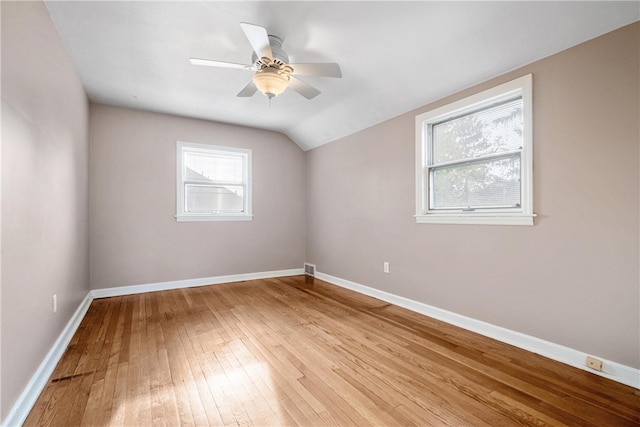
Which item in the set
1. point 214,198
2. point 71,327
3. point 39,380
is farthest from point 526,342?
point 214,198

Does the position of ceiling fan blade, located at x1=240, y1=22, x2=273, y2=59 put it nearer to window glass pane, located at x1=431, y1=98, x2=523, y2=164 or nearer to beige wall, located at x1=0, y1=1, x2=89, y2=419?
beige wall, located at x1=0, y1=1, x2=89, y2=419

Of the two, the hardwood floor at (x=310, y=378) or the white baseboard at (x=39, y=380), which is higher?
the white baseboard at (x=39, y=380)

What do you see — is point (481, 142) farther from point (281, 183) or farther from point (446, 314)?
point (281, 183)

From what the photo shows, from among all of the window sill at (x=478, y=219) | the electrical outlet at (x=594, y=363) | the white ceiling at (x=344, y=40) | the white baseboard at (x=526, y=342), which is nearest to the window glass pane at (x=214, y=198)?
the white ceiling at (x=344, y=40)

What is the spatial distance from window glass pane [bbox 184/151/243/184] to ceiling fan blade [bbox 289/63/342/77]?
8.99 ft

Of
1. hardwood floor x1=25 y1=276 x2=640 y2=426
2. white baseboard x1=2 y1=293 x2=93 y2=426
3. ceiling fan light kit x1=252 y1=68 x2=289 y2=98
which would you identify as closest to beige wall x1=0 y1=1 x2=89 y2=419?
white baseboard x1=2 y1=293 x2=93 y2=426

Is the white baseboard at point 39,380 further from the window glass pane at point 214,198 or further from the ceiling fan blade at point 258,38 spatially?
the ceiling fan blade at point 258,38

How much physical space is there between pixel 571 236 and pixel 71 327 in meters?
4.14

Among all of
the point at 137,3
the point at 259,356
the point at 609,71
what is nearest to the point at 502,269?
the point at 609,71

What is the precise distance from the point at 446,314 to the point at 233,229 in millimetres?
3314

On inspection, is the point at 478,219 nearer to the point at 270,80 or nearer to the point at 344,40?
the point at 344,40

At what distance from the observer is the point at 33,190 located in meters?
1.81

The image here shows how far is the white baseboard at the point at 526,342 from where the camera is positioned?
6.15 ft

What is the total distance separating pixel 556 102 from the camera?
220 cm
